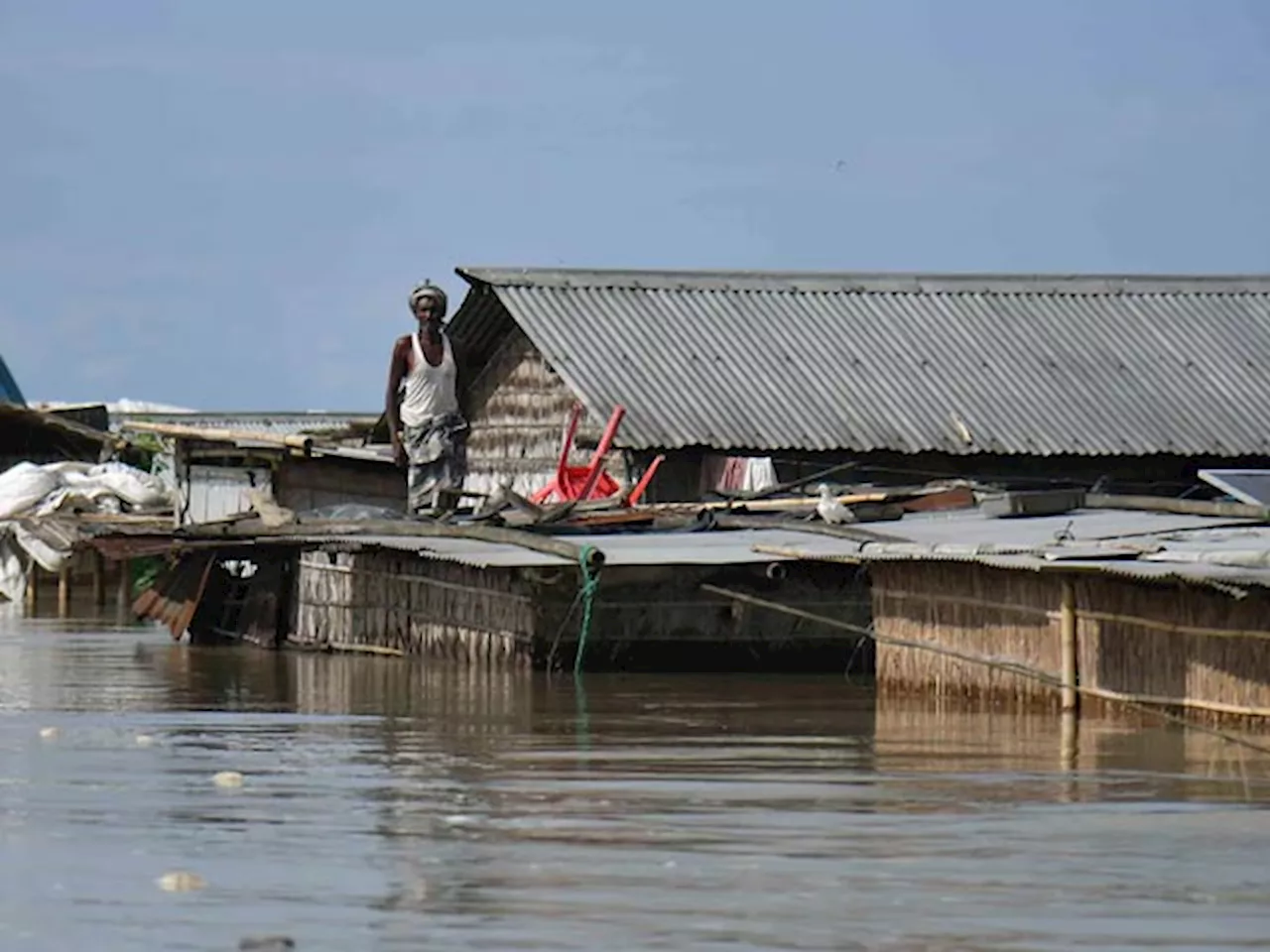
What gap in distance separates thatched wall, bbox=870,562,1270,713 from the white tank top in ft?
21.3

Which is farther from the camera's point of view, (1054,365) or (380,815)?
(1054,365)

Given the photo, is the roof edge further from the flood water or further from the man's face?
the flood water

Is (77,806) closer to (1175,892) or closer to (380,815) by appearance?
(380,815)

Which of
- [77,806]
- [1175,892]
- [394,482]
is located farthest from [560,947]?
[394,482]

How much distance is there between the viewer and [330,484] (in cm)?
2900

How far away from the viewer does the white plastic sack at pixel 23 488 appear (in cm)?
3162

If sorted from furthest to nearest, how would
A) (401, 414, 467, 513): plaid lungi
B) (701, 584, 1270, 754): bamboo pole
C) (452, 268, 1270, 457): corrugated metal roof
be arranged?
(452, 268, 1270, 457): corrugated metal roof → (401, 414, 467, 513): plaid lungi → (701, 584, 1270, 754): bamboo pole

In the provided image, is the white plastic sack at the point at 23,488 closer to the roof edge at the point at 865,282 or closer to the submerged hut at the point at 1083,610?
the roof edge at the point at 865,282

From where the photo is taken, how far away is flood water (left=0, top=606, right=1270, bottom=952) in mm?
8172

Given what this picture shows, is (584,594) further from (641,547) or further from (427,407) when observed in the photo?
(427,407)

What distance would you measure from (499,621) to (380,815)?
8.55 m

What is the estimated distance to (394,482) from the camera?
28.9 meters

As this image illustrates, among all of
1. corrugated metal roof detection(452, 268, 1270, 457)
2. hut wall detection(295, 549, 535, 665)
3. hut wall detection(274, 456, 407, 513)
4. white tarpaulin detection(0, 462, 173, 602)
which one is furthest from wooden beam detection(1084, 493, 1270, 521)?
white tarpaulin detection(0, 462, 173, 602)

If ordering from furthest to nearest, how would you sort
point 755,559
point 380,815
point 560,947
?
point 755,559
point 380,815
point 560,947
